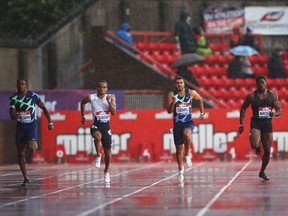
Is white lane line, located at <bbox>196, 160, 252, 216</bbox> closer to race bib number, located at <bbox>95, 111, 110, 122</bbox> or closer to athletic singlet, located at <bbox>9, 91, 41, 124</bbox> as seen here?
race bib number, located at <bbox>95, 111, 110, 122</bbox>

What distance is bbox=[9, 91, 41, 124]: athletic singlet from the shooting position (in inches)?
987

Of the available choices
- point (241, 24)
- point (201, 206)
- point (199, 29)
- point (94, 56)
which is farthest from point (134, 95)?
point (201, 206)

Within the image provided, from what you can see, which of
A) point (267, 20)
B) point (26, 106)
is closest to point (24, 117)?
point (26, 106)

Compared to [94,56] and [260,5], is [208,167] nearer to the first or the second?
[94,56]

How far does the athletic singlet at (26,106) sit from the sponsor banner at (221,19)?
25084 millimetres

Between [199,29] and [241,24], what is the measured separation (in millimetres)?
4581

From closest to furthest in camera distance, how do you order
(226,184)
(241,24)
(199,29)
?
(226,184)
(199,29)
(241,24)

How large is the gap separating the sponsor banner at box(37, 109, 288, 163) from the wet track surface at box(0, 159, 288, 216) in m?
4.49

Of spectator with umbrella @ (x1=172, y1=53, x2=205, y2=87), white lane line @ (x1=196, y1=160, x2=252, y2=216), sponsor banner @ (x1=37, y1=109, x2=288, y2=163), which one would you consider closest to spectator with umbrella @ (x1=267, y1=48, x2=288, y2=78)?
spectator with umbrella @ (x1=172, y1=53, x2=205, y2=87)

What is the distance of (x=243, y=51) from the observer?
151 feet

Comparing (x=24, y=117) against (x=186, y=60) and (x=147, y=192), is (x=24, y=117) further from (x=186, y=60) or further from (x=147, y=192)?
(x=186, y=60)

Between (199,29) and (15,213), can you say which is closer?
(15,213)

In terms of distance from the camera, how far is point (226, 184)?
2433 centimetres

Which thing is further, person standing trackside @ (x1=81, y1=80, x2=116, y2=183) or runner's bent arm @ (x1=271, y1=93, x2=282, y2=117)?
person standing trackside @ (x1=81, y1=80, x2=116, y2=183)
